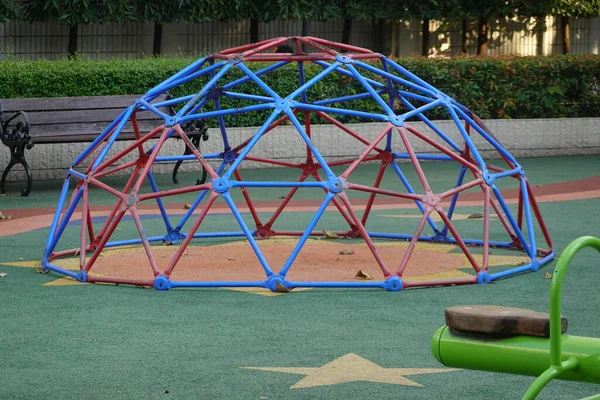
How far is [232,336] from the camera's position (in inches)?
232

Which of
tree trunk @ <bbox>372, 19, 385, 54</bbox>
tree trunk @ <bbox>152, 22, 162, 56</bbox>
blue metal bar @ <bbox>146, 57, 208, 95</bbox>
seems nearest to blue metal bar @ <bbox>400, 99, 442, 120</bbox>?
blue metal bar @ <bbox>146, 57, 208, 95</bbox>

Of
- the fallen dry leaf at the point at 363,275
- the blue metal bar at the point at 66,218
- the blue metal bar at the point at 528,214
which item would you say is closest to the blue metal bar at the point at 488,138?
the blue metal bar at the point at 528,214

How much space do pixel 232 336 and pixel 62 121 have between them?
7.97 meters

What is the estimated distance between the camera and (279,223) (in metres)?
10.4

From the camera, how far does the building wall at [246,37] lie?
21875 millimetres

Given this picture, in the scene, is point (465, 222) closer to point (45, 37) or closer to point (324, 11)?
point (324, 11)

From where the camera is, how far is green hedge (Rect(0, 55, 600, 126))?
14.6 metres

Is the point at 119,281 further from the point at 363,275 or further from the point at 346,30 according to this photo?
the point at 346,30

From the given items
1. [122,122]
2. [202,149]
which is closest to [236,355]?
[122,122]

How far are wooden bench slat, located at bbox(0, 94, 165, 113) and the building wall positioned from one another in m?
7.15

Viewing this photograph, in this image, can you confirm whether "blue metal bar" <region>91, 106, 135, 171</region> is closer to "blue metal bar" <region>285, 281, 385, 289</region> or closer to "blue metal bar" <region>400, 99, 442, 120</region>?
"blue metal bar" <region>285, 281, 385, 289</region>

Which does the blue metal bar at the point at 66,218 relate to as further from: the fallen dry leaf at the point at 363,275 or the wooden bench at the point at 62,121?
the wooden bench at the point at 62,121

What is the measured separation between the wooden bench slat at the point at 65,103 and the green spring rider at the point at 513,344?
10.4m

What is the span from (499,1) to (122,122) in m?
15.7
